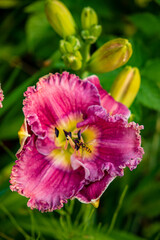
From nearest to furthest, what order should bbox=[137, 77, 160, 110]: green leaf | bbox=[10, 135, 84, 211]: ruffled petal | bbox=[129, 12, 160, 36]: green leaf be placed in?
bbox=[10, 135, 84, 211]: ruffled petal → bbox=[137, 77, 160, 110]: green leaf → bbox=[129, 12, 160, 36]: green leaf

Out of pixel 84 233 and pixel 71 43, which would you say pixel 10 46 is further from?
pixel 84 233

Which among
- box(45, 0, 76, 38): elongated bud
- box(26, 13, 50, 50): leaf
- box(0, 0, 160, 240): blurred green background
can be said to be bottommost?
box(0, 0, 160, 240): blurred green background

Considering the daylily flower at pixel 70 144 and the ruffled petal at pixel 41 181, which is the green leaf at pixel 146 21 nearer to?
the daylily flower at pixel 70 144

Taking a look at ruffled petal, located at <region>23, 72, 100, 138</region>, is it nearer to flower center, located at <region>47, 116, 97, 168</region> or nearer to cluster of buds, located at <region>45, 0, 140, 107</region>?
flower center, located at <region>47, 116, 97, 168</region>

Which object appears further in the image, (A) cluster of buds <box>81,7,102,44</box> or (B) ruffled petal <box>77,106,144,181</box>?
(A) cluster of buds <box>81,7,102,44</box>

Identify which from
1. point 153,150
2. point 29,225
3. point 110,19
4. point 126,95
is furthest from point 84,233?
point 110,19

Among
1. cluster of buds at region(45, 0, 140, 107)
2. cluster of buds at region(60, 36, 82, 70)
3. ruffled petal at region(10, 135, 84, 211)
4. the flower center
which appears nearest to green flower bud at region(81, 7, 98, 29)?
cluster of buds at region(45, 0, 140, 107)

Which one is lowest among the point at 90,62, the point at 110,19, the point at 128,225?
the point at 128,225
